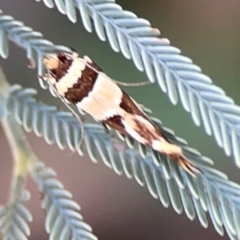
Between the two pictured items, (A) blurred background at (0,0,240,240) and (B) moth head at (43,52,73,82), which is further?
(A) blurred background at (0,0,240,240)

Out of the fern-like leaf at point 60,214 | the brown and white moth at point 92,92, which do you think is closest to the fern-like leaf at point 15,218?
the fern-like leaf at point 60,214

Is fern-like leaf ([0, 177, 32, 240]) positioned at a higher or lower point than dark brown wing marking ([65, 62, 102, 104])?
lower

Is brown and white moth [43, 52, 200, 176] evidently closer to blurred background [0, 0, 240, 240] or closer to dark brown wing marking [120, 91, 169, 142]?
dark brown wing marking [120, 91, 169, 142]

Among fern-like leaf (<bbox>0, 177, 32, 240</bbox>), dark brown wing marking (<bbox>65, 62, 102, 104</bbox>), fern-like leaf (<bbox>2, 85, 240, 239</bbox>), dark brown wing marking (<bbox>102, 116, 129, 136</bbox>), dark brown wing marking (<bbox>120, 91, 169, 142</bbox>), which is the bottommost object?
fern-like leaf (<bbox>0, 177, 32, 240</bbox>)


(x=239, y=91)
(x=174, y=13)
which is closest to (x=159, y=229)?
(x=239, y=91)

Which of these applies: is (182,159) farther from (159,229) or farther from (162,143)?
(159,229)

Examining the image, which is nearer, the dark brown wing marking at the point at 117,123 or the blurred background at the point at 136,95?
the dark brown wing marking at the point at 117,123

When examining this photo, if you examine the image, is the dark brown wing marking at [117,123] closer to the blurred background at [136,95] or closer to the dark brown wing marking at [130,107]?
the dark brown wing marking at [130,107]

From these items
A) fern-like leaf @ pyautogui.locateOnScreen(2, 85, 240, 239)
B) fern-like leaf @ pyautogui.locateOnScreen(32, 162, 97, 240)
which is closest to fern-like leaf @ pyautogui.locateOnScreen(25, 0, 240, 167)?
fern-like leaf @ pyautogui.locateOnScreen(2, 85, 240, 239)

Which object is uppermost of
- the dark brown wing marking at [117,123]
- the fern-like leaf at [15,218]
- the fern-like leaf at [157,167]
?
the dark brown wing marking at [117,123]
